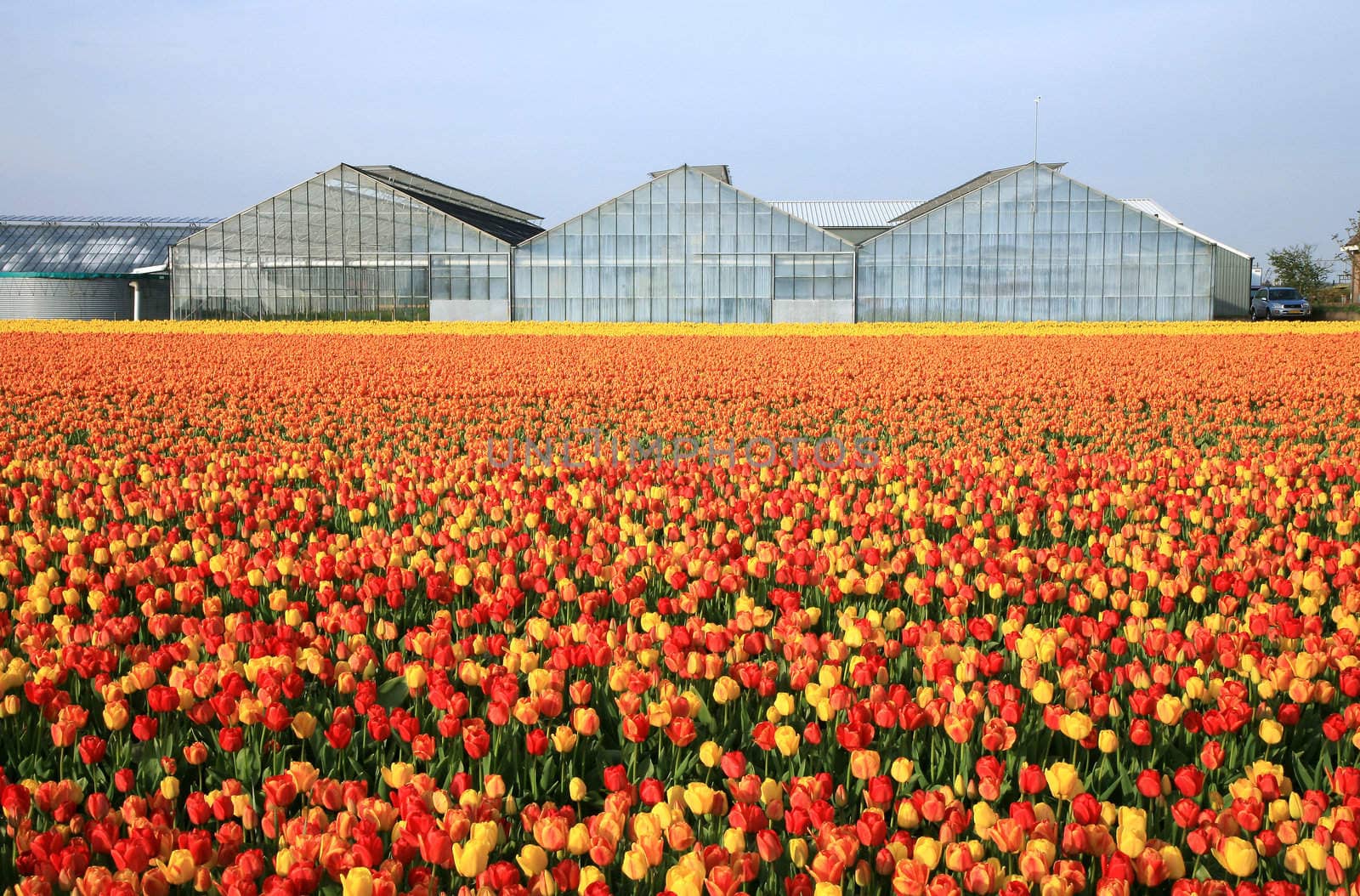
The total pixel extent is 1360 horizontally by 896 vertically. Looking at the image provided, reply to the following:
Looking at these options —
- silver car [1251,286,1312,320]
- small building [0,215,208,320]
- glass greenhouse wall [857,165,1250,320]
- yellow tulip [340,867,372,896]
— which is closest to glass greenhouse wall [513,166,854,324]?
glass greenhouse wall [857,165,1250,320]

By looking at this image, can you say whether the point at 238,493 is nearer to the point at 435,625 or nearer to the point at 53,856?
the point at 435,625

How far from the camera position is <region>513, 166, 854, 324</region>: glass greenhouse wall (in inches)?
1451

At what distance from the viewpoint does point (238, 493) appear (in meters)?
6.21

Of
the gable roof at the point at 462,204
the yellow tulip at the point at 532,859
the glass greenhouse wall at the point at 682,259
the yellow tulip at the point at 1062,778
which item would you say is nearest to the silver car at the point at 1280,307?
the glass greenhouse wall at the point at 682,259

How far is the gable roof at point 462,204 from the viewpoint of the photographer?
39438mm

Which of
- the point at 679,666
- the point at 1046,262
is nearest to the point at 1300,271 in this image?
the point at 1046,262

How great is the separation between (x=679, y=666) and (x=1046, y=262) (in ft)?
118

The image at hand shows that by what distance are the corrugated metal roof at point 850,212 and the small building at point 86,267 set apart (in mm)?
32406

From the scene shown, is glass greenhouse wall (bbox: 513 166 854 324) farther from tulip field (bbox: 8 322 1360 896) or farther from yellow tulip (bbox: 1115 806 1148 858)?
yellow tulip (bbox: 1115 806 1148 858)

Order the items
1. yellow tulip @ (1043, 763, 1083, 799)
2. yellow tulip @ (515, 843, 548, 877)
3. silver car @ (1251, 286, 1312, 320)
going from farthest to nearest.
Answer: silver car @ (1251, 286, 1312, 320) → yellow tulip @ (1043, 763, 1083, 799) → yellow tulip @ (515, 843, 548, 877)

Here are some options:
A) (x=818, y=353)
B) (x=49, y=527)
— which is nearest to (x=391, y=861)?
(x=49, y=527)

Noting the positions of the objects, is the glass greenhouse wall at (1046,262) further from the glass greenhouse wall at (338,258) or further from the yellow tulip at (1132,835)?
the yellow tulip at (1132,835)

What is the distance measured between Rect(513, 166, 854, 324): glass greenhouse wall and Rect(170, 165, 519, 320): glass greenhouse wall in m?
1.75

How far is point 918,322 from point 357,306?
1778 cm
